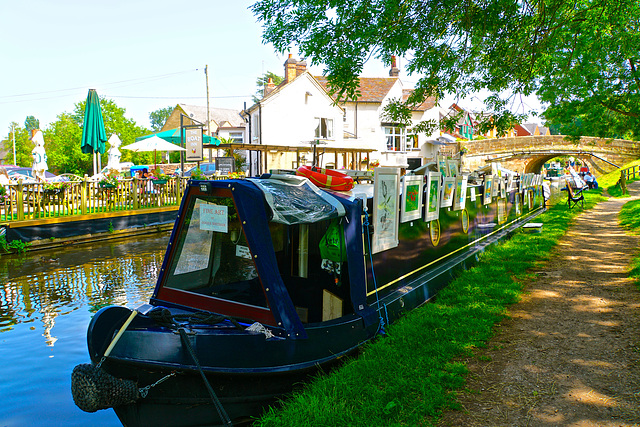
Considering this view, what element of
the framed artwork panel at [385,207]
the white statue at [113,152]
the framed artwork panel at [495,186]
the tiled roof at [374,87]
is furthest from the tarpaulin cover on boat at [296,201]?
the tiled roof at [374,87]

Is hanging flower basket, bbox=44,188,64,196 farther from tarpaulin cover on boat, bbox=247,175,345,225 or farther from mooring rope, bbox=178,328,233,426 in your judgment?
mooring rope, bbox=178,328,233,426

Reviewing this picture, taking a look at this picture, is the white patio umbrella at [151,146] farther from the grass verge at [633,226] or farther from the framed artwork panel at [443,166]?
the grass verge at [633,226]

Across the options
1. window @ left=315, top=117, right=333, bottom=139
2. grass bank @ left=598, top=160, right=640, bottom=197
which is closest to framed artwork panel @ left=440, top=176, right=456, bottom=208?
window @ left=315, top=117, right=333, bottom=139

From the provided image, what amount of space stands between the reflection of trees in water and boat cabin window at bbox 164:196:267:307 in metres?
2.73

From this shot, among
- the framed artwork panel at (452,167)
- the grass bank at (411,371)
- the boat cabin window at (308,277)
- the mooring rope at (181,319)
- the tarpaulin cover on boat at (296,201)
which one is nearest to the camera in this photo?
the grass bank at (411,371)

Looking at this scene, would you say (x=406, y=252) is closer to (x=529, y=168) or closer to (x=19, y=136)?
(x=529, y=168)

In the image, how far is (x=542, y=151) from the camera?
4500cm

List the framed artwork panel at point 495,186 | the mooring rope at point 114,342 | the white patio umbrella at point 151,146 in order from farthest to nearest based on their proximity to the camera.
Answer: the white patio umbrella at point 151,146 → the framed artwork panel at point 495,186 → the mooring rope at point 114,342

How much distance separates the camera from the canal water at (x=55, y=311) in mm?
4793

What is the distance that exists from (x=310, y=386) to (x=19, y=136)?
73.8 m

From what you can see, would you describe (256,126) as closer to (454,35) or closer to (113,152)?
(113,152)

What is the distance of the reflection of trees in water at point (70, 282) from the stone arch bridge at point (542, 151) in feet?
128

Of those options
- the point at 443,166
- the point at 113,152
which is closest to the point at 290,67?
the point at 113,152

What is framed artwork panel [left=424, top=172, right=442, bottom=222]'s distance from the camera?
6941mm
